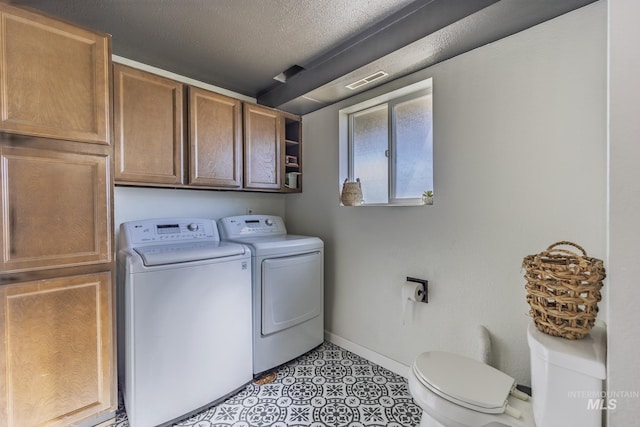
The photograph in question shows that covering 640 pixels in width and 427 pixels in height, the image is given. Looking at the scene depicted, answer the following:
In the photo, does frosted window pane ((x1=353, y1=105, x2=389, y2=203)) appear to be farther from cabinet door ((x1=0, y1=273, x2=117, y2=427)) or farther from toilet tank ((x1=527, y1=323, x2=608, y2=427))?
cabinet door ((x1=0, y1=273, x2=117, y2=427))

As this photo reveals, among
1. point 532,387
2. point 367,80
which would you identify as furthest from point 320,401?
point 367,80

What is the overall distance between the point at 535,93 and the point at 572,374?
128 cm

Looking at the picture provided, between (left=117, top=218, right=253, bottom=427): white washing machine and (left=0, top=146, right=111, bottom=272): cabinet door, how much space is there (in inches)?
8.4

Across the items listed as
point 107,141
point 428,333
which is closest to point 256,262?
point 107,141

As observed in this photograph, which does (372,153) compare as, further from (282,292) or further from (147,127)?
(147,127)

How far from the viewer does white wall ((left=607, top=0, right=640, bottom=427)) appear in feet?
2.32

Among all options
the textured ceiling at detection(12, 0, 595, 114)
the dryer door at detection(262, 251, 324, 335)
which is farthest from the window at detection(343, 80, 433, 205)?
the dryer door at detection(262, 251, 324, 335)

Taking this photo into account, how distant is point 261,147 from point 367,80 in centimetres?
102

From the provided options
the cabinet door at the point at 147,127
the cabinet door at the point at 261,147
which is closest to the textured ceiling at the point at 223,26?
the cabinet door at the point at 147,127

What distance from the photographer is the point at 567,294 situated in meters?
0.90

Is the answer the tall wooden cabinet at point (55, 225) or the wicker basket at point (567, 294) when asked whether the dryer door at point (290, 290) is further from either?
the wicker basket at point (567, 294)

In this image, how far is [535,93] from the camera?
1381 millimetres

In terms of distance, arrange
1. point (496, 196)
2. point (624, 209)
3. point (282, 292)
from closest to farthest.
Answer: point (624, 209)
point (496, 196)
point (282, 292)

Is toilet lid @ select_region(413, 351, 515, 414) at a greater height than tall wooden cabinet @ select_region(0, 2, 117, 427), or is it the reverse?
tall wooden cabinet @ select_region(0, 2, 117, 427)
